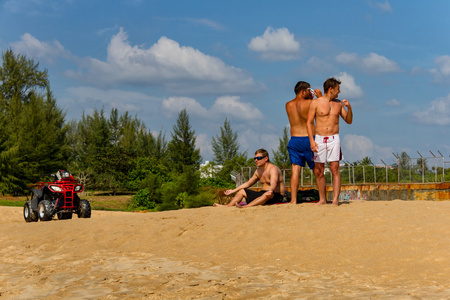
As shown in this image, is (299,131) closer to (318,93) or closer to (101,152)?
(318,93)

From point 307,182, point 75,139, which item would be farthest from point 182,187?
point 75,139

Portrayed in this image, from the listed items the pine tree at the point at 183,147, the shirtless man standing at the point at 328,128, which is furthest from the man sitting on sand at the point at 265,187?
the pine tree at the point at 183,147

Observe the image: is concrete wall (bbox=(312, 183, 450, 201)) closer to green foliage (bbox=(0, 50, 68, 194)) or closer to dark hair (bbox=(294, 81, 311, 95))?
dark hair (bbox=(294, 81, 311, 95))

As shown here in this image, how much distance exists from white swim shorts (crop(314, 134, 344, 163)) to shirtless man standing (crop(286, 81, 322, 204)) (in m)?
0.45

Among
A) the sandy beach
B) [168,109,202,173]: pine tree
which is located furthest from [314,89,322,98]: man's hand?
[168,109,202,173]: pine tree

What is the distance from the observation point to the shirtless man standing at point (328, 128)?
817 cm

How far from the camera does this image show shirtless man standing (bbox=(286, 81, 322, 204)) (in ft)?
28.5

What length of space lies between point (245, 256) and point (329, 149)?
117 inches

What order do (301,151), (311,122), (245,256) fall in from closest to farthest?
1. (245,256)
2. (311,122)
3. (301,151)

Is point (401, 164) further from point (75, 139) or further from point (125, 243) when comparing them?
point (75, 139)

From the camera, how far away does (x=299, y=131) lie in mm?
8867

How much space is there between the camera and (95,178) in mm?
46125

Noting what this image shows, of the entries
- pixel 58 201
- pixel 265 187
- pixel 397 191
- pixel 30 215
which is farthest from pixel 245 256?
pixel 397 191

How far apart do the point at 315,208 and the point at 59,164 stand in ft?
121
